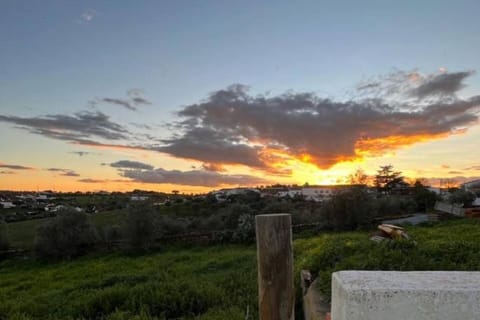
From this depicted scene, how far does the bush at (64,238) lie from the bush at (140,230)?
2653 millimetres

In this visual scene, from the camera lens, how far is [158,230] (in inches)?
911

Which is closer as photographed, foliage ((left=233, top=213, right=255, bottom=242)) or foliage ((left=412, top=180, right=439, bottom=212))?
foliage ((left=233, top=213, right=255, bottom=242))

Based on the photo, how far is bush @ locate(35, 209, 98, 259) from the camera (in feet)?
74.0

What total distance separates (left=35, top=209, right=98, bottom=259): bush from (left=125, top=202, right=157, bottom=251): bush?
2.65 meters

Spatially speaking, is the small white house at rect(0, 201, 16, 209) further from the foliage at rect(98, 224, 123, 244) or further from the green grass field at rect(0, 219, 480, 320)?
the green grass field at rect(0, 219, 480, 320)

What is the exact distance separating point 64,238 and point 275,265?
21.3 metres

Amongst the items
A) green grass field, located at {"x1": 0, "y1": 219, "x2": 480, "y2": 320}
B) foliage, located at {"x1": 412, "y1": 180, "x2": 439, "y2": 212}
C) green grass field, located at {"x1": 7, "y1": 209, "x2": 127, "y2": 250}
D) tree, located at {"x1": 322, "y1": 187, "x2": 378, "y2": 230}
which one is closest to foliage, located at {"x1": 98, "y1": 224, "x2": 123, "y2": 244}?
green grass field, located at {"x1": 7, "y1": 209, "x2": 127, "y2": 250}

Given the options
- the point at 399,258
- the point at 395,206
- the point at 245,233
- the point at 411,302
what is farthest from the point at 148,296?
the point at 395,206

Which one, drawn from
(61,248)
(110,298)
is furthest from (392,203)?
(110,298)

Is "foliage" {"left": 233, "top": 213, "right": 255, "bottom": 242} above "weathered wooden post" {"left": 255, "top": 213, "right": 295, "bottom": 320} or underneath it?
underneath

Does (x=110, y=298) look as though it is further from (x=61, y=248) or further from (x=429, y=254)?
(x=61, y=248)

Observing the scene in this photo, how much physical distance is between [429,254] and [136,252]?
17.2 meters

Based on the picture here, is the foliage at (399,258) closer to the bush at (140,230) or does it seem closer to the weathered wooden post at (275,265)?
the weathered wooden post at (275,265)

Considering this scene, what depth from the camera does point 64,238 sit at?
22.6 metres
